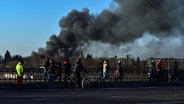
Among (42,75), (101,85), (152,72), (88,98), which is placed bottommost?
(88,98)

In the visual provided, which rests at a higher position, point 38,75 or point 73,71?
point 73,71

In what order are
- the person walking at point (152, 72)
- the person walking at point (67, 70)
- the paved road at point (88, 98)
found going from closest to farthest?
the paved road at point (88, 98) < the person walking at point (67, 70) < the person walking at point (152, 72)

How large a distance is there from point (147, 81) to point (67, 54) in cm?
1816

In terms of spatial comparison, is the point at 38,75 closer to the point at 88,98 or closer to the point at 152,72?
the point at 152,72

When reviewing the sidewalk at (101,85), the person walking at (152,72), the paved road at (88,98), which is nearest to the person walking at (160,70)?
the person walking at (152,72)

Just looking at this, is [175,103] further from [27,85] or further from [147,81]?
[147,81]

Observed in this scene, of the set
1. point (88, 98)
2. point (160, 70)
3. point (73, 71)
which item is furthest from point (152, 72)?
point (88, 98)

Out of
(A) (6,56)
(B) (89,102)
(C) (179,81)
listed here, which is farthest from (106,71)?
(A) (6,56)

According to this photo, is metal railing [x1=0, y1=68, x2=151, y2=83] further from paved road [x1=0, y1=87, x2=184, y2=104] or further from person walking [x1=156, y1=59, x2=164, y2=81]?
paved road [x1=0, y1=87, x2=184, y2=104]

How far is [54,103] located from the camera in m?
17.0

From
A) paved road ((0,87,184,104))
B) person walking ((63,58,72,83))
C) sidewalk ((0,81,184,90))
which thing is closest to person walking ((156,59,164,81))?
sidewalk ((0,81,184,90))

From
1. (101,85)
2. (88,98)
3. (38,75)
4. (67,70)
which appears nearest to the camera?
(88,98)

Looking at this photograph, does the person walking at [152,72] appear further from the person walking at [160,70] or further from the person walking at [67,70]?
the person walking at [67,70]

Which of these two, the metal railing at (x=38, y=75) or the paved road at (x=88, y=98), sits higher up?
the metal railing at (x=38, y=75)
